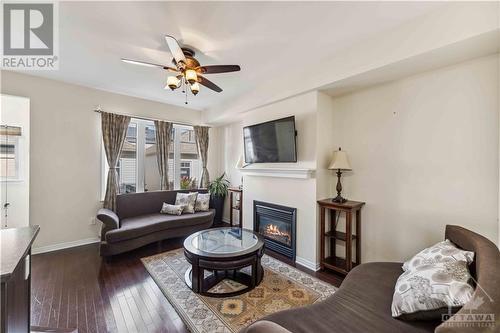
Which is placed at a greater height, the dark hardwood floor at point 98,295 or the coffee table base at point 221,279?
the coffee table base at point 221,279

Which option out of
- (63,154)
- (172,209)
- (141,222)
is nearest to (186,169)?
(172,209)

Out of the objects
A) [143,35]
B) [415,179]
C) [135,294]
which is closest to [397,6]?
[415,179]

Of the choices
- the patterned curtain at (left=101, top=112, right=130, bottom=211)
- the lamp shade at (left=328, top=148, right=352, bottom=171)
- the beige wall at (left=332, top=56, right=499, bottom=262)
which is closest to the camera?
the beige wall at (left=332, top=56, right=499, bottom=262)

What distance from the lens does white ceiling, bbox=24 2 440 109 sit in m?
1.86

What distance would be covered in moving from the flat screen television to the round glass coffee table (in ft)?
4.13

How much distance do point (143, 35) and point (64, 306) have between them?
9.26 feet

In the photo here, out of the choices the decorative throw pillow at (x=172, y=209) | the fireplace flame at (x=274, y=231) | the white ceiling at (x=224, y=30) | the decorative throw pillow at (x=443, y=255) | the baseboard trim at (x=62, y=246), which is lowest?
the baseboard trim at (x=62, y=246)

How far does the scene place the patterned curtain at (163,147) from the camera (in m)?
4.48

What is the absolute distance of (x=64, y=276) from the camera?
8.67 ft

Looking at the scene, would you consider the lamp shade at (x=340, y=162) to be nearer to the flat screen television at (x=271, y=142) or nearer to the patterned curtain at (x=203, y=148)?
the flat screen television at (x=271, y=142)

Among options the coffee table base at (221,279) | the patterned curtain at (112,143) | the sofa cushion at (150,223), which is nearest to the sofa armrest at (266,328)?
the coffee table base at (221,279)

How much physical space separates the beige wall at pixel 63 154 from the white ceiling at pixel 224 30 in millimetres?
499

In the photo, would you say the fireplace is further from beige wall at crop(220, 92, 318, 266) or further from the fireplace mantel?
the fireplace mantel

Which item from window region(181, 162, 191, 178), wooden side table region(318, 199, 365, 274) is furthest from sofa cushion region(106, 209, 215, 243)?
wooden side table region(318, 199, 365, 274)
